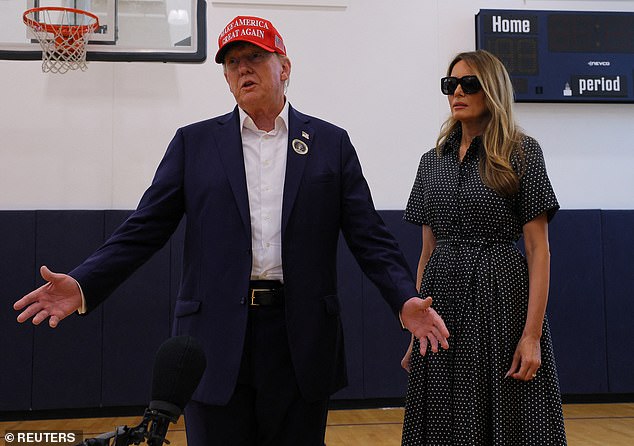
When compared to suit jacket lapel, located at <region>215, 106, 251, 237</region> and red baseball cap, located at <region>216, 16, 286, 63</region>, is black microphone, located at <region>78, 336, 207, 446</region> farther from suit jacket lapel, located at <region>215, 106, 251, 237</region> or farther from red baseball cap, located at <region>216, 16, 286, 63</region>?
red baseball cap, located at <region>216, 16, 286, 63</region>

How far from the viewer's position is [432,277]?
7.36 feet

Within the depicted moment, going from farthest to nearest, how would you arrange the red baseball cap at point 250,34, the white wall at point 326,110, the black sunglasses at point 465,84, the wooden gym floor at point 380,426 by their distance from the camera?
the white wall at point 326,110, the wooden gym floor at point 380,426, the black sunglasses at point 465,84, the red baseball cap at point 250,34

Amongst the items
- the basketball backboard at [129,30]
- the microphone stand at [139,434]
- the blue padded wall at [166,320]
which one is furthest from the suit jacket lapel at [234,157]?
the blue padded wall at [166,320]

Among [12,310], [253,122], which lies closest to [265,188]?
[253,122]

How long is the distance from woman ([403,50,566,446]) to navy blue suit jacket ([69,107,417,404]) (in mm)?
402

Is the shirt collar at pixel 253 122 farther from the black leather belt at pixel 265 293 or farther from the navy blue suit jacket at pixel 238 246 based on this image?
the black leather belt at pixel 265 293

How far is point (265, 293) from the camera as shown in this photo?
1785 millimetres

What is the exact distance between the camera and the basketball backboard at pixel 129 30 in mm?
4727

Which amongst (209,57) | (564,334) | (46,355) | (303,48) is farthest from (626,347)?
(46,355)

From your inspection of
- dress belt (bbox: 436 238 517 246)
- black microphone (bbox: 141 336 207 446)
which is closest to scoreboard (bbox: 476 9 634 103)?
dress belt (bbox: 436 238 517 246)

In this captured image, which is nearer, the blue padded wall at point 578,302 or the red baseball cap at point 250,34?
the red baseball cap at point 250,34

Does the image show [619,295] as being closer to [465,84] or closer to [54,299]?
[465,84]

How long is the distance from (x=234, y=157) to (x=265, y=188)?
0.43ft

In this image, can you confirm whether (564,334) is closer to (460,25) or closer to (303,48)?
(460,25)
